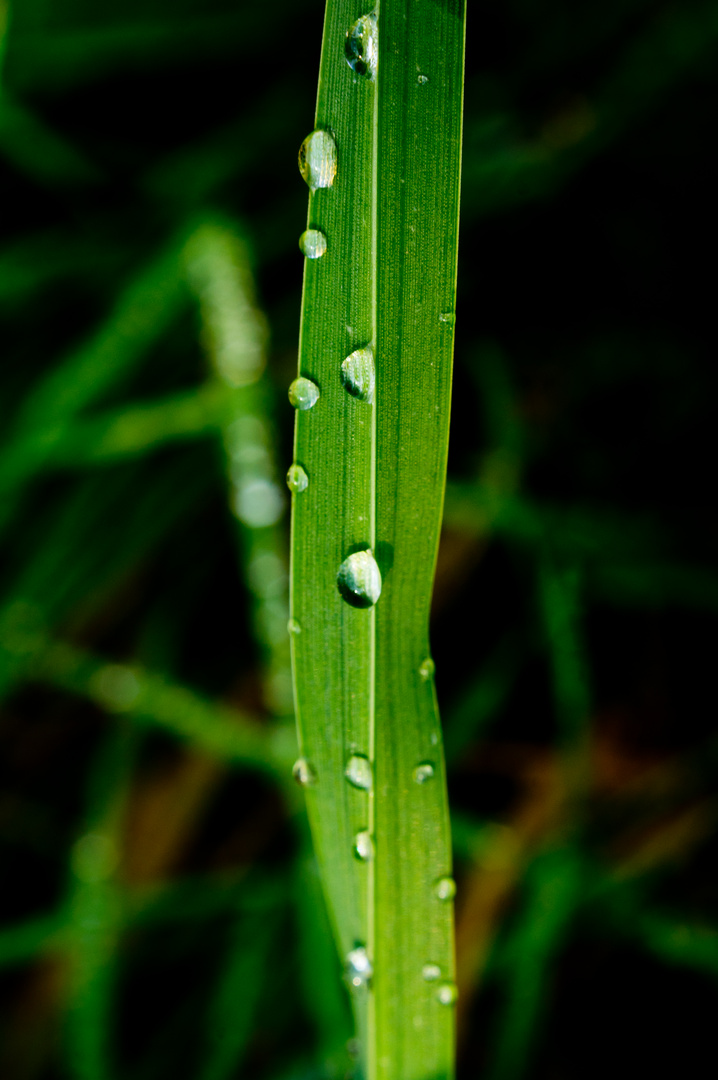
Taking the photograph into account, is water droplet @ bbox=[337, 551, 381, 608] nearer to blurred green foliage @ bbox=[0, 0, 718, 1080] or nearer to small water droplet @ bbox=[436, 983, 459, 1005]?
small water droplet @ bbox=[436, 983, 459, 1005]

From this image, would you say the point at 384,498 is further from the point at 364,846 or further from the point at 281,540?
the point at 281,540

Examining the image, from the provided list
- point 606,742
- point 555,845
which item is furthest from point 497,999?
point 606,742

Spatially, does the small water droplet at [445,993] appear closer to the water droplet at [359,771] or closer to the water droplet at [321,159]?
the water droplet at [359,771]

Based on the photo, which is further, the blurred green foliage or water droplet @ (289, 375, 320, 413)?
the blurred green foliage

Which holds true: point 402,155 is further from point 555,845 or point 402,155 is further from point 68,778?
point 68,778

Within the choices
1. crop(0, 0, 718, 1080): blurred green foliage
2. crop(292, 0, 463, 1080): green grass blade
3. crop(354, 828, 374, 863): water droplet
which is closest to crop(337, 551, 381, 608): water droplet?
crop(292, 0, 463, 1080): green grass blade
